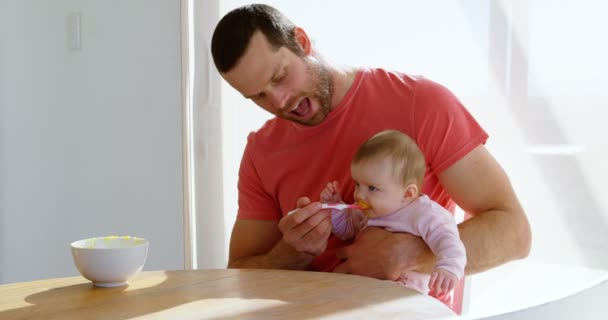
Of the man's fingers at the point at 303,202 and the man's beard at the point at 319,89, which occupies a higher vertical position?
the man's beard at the point at 319,89

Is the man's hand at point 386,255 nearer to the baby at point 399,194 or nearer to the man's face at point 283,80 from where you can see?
the baby at point 399,194

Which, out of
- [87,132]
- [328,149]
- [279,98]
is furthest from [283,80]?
[87,132]

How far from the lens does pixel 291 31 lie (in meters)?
1.49

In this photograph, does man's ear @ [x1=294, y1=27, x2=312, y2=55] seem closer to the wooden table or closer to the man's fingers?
the man's fingers

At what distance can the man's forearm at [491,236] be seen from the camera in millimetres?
1331

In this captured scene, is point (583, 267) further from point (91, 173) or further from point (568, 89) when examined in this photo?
point (91, 173)

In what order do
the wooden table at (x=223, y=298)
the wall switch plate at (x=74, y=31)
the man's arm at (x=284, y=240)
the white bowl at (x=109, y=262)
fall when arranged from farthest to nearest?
the wall switch plate at (x=74, y=31)
the man's arm at (x=284, y=240)
the white bowl at (x=109, y=262)
the wooden table at (x=223, y=298)

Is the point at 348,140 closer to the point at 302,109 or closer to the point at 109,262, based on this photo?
the point at 302,109

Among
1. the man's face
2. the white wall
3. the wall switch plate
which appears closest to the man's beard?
the man's face

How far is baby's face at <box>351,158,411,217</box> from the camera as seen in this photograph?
1.29 meters

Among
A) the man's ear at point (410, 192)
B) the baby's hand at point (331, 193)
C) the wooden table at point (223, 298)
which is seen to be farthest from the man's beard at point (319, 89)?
the wooden table at point (223, 298)

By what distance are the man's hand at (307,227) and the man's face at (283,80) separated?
0.26 metres

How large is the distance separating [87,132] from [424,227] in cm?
201

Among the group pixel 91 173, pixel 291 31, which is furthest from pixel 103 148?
pixel 291 31
